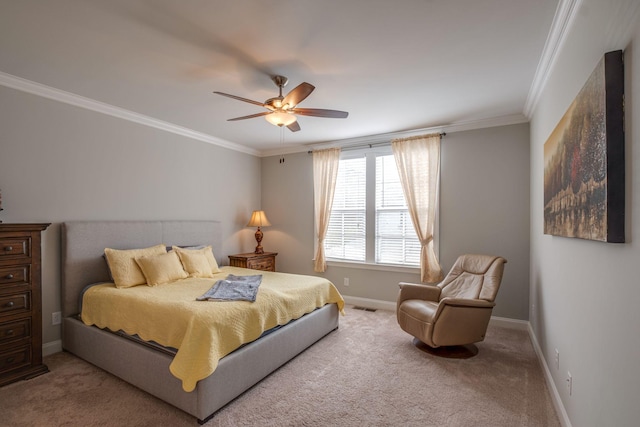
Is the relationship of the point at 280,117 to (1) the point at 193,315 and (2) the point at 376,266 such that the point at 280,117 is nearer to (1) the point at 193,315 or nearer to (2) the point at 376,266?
(1) the point at 193,315

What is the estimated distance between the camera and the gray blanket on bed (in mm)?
2631

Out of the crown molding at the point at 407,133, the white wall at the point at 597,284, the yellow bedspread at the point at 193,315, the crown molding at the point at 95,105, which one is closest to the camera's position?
the white wall at the point at 597,284

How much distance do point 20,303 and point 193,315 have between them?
1.68 m

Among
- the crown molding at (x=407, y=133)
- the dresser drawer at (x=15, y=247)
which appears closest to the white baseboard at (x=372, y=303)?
the crown molding at (x=407, y=133)

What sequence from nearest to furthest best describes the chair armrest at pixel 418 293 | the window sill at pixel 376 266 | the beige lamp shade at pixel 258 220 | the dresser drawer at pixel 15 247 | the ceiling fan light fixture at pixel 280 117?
the dresser drawer at pixel 15 247
the ceiling fan light fixture at pixel 280 117
the chair armrest at pixel 418 293
the window sill at pixel 376 266
the beige lamp shade at pixel 258 220

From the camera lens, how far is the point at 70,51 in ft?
7.76

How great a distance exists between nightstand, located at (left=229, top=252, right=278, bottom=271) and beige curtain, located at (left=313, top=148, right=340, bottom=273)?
2.51ft

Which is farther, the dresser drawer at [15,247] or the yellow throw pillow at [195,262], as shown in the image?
the yellow throw pillow at [195,262]

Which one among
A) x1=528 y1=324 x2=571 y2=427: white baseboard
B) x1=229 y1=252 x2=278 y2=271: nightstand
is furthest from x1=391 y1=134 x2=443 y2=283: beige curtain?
x1=229 y1=252 x2=278 y2=271: nightstand

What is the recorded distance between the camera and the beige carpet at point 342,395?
210 centimetres

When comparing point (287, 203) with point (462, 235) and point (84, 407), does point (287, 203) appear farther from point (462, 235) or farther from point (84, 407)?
point (84, 407)

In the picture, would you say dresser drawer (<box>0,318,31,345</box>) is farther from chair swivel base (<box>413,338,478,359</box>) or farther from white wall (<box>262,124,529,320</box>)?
white wall (<box>262,124,529,320</box>)

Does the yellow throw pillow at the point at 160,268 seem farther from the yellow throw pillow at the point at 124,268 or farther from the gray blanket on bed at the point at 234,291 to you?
the gray blanket on bed at the point at 234,291

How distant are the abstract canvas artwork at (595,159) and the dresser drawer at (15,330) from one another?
4.05m
